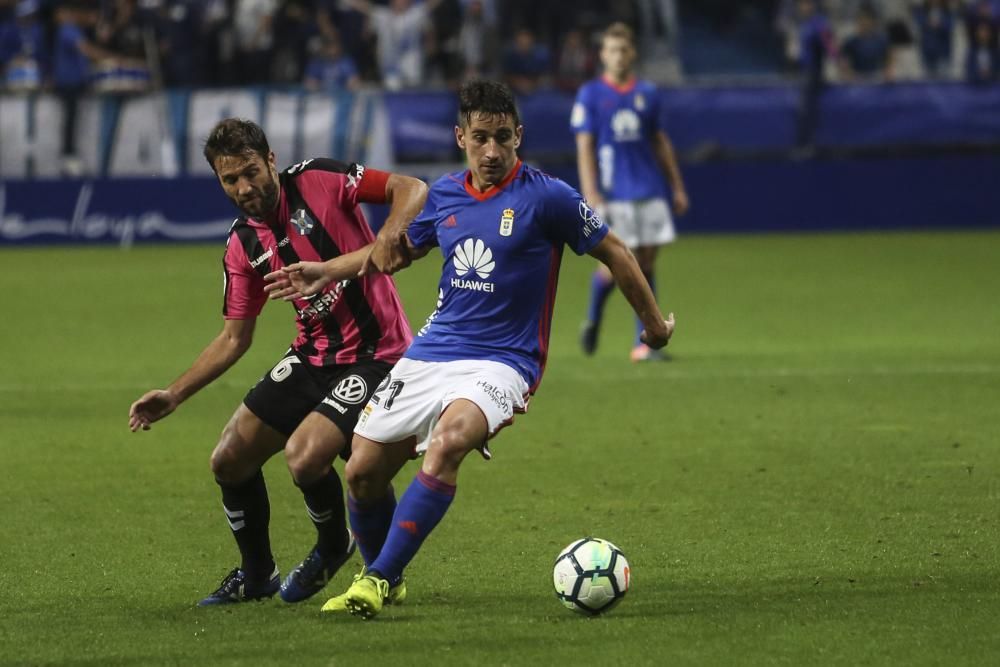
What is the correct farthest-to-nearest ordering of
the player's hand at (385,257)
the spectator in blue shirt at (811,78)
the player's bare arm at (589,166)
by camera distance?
the spectator in blue shirt at (811,78)
the player's bare arm at (589,166)
the player's hand at (385,257)

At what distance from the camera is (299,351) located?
5965mm

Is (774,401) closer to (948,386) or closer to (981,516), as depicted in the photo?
(948,386)

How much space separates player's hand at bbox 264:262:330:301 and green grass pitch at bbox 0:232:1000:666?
42.0 inches

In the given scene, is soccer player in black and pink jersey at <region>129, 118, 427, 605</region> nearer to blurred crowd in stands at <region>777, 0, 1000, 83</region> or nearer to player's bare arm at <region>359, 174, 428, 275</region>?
player's bare arm at <region>359, 174, 428, 275</region>

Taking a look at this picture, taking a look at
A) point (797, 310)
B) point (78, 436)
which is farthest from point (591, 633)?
point (797, 310)

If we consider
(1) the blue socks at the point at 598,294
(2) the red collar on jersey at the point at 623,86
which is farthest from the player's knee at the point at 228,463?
(2) the red collar on jersey at the point at 623,86

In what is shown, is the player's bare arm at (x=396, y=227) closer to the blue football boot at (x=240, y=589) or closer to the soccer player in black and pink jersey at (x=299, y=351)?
the soccer player in black and pink jersey at (x=299, y=351)

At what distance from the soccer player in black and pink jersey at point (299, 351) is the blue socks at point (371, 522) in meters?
0.16

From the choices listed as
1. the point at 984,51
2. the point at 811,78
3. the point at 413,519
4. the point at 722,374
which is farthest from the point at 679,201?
the point at 984,51

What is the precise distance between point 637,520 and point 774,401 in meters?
3.39

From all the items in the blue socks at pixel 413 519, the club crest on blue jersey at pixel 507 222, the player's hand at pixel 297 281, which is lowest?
the blue socks at pixel 413 519

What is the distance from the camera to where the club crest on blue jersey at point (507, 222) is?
5512 millimetres

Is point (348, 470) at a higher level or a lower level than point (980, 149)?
higher

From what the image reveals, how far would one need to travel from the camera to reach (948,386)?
10.5 metres
